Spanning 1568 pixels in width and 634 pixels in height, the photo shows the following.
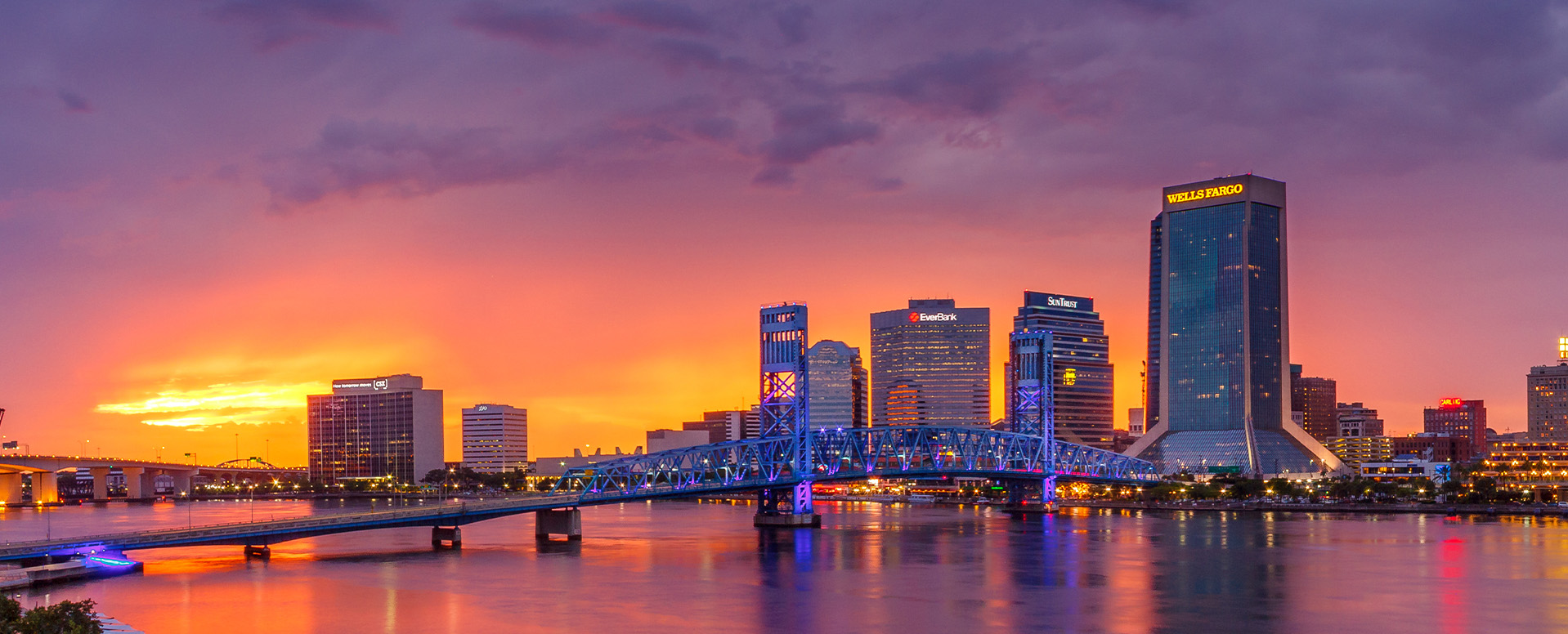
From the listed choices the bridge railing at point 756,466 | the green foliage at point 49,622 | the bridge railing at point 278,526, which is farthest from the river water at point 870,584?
the green foliage at point 49,622

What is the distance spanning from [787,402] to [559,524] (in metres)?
29.9

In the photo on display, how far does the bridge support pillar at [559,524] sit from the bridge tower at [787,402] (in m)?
24.2

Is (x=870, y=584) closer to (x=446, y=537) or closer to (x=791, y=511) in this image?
(x=446, y=537)

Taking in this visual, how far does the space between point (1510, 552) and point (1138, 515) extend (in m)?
85.9

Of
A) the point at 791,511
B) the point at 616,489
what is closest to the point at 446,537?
the point at 616,489

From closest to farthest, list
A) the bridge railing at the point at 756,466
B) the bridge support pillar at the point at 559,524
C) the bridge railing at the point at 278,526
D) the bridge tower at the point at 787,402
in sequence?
the bridge railing at the point at 278,526 < the bridge support pillar at the point at 559,524 < the bridge railing at the point at 756,466 < the bridge tower at the point at 787,402

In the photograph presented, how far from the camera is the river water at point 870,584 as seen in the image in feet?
216

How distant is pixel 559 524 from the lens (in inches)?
5044

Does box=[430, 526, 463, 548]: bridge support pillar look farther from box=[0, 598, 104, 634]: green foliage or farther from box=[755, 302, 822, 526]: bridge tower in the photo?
box=[0, 598, 104, 634]: green foliage

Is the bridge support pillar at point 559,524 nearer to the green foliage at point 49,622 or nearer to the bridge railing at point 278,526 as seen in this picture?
the bridge railing at point 278,526

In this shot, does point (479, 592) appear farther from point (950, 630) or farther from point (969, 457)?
point (969, 457)

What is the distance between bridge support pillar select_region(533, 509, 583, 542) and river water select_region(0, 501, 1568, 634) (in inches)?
75.2

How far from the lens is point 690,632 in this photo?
62500 millimetres

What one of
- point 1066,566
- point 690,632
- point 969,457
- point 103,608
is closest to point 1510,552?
point 1066,566
